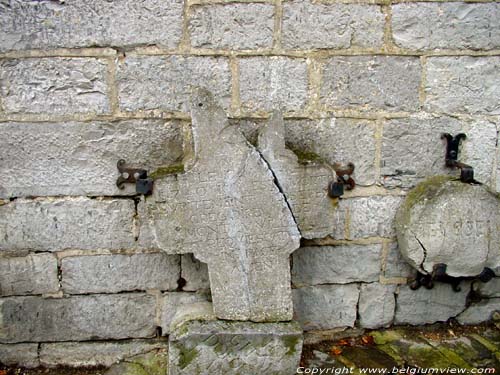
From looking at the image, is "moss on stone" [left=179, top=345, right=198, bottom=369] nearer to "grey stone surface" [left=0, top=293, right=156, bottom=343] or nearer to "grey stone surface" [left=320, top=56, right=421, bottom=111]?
"grey stone surface" [left=0, top=293, right=156, bottom=343]

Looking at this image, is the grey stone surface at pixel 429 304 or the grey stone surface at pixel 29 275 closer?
the grey stone surface at pixel 29 275

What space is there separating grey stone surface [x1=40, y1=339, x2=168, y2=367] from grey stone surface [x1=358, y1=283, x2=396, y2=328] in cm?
121

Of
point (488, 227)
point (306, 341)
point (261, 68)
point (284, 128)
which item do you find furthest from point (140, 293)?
point (488, 227)

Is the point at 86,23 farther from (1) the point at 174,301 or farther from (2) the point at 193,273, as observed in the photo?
(1) the point at 174,301

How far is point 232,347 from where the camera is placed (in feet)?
8.13

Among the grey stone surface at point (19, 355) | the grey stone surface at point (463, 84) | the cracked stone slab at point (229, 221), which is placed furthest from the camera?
the grey stone surface at point (19, 355)

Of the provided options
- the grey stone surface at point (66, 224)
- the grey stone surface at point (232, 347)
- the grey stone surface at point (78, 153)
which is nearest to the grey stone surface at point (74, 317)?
the grey stone surface at point (66, 224)

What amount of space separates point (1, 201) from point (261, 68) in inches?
61.4

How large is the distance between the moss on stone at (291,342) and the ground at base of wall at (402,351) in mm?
209

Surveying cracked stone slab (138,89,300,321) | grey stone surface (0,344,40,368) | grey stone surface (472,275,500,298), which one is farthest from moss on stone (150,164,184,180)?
grey stone surface (472,275,500,298)

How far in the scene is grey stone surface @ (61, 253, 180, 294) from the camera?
8.89ft

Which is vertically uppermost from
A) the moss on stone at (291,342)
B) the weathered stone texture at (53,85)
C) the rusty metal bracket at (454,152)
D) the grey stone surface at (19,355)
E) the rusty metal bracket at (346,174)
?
the weathered stone texture at (53,85)

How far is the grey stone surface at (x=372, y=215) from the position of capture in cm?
280

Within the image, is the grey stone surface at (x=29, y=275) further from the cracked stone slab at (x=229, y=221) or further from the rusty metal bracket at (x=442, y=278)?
the rusty metal bracket at (x=442, y=278)
